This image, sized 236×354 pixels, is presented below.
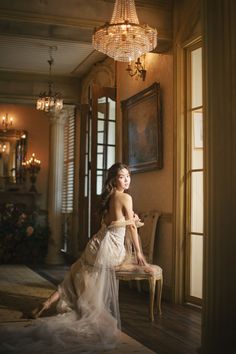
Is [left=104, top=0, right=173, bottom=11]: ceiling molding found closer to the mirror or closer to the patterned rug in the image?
the patterned rug

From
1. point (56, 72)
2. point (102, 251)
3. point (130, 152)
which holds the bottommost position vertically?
point (102, 251)

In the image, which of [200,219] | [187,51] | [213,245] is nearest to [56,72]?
[187,51]

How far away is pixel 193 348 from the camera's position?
341cm

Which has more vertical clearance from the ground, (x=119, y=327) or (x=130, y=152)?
(x=130, y=152)

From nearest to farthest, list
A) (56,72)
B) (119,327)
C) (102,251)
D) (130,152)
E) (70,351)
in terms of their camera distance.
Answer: (70,351)
(119,327)
(102,251)
(130,152)
(56,72)

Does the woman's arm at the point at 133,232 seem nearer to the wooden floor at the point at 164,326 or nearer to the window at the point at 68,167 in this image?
the wooden floor at the point at 164,326

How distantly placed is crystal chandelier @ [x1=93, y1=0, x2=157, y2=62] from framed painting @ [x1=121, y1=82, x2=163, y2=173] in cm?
119

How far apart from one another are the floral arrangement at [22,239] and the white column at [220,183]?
6.90m

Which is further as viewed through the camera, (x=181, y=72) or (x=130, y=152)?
(x=130, y=152)

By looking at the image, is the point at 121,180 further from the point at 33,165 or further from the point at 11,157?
the point at 11,157

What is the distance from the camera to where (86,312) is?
156 inches

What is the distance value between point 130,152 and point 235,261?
411 cm

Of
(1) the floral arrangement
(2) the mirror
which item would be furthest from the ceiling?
(2) the mirror

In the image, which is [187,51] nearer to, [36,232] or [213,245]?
[213,245]
